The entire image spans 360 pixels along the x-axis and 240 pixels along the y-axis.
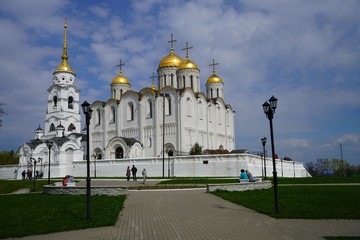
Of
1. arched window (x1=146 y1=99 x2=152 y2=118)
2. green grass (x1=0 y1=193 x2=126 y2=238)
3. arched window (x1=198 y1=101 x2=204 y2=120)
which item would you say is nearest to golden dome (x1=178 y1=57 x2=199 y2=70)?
arched window (x1=198 y1=101 x2=204 y2=120)

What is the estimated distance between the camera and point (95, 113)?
59.8 m

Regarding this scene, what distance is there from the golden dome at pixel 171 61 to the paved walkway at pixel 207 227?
1881 inches

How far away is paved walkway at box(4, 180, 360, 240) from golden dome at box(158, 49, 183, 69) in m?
47.8

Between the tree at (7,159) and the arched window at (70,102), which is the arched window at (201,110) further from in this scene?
the tree at (7,159)

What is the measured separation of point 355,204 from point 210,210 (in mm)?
5300

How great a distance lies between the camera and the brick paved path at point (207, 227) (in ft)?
29.7

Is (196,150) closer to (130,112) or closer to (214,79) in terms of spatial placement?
(130,112)

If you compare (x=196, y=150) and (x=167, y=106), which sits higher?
(x=167, y=106)

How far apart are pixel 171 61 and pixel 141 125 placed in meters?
12.9

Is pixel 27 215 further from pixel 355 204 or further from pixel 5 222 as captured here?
pixel 355 204

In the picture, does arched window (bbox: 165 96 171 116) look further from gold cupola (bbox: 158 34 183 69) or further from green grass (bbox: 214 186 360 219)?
green grass (bbox: 214 186 360 219)

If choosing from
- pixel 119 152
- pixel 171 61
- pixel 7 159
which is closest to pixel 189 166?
pixel 119 152

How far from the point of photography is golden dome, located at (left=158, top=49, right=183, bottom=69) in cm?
5983

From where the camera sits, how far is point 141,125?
175ft
